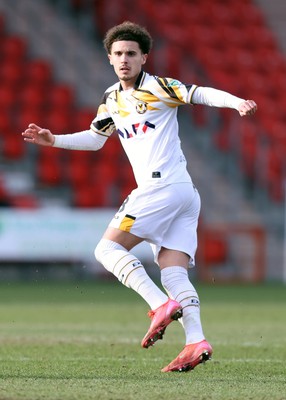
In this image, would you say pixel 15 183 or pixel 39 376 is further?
pixel 15 183

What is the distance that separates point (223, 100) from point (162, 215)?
0.77 meters

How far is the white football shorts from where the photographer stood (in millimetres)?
6379

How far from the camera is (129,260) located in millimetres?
6359

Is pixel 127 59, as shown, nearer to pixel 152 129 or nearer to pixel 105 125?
pixel 152 129

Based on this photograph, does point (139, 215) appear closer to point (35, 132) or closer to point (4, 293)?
point (35, 132)

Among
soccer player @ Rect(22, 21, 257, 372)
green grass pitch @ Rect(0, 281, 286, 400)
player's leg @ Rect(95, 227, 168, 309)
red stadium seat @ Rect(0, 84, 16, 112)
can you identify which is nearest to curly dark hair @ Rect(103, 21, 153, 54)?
soccer player @ Rect(22, 21, 257, 372)

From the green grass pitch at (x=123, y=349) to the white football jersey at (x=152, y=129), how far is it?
1.13m

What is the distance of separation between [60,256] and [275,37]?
849 cm

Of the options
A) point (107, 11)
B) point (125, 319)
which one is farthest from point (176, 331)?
point (107, 11)

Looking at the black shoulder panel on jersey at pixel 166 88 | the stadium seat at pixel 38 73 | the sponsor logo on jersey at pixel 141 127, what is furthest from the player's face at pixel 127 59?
the stadium seat at pixel 38 73

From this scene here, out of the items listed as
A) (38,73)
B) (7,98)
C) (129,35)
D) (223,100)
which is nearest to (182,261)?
(223,100)

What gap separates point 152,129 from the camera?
647 centimetres

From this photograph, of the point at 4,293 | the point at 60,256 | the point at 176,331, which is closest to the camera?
the point at 176,331

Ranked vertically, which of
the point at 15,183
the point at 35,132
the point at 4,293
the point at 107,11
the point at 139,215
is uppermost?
the point at 107,11
